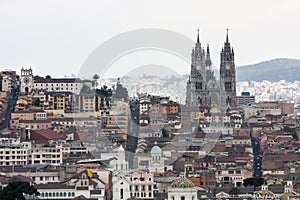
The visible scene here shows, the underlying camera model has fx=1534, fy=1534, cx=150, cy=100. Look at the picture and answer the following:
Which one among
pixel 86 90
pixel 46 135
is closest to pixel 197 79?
pixel 86 90

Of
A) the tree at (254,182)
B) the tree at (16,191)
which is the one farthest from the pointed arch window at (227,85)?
the tree at (16,191)

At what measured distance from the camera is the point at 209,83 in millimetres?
126125

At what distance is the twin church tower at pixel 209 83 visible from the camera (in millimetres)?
124438

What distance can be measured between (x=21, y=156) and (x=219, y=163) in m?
10.6

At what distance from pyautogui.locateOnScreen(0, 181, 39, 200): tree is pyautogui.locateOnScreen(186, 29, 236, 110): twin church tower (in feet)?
212

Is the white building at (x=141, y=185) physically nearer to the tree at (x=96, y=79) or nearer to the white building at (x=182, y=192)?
the white building at (x=182, y=192)

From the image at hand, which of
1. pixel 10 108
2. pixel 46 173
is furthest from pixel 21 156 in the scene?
pixel 10 108

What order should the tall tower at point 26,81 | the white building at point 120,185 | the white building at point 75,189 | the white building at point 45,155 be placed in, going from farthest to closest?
the tall tower at point 26,81
the white building at point 45,155
the white building at point 120,185
the white building at point 75,189

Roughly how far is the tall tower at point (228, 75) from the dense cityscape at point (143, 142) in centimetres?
8

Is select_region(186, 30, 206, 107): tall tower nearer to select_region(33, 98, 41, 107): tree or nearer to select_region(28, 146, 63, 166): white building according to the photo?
select_region(33, 98, 41, 107): tree

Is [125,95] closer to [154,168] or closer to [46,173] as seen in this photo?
[154,168]

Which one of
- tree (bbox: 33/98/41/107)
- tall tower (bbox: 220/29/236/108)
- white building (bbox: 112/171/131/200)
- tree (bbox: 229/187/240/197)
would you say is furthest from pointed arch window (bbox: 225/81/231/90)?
white building (bbox: 112/171/131/200)

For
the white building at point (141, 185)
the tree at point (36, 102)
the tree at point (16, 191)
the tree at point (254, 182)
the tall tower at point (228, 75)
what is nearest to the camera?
the tree at point (16, 191)

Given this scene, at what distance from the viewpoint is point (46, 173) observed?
69.4m
